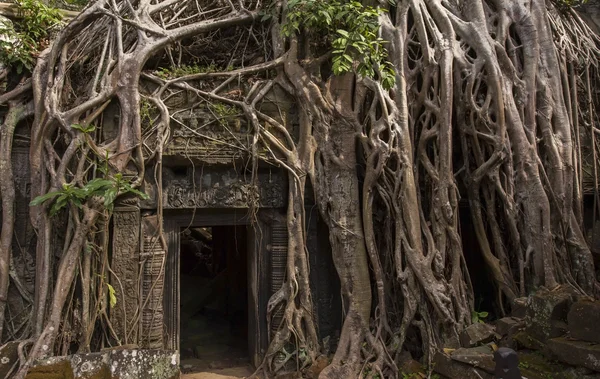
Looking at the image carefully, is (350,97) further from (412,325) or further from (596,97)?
(596,97)

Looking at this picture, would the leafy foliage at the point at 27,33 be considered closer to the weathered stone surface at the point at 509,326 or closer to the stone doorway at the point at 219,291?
the stone doorway at the point at 219,291

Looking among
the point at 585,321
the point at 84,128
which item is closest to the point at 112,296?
the point at 84,128

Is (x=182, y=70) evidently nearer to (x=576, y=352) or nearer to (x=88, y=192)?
(x=88, y=192)

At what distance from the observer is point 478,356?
3.28 meters

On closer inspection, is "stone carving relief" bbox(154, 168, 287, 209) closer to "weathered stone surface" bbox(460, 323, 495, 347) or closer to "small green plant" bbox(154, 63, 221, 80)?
"small green plant" bbox(154, 63, 221, 80)

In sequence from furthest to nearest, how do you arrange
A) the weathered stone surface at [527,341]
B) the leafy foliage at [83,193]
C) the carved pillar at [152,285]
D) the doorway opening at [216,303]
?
the doorway opening at [216,303], the carved pillar at [152,285], the leafy foliage at [83,193], the weathered stone surface at [527,341]

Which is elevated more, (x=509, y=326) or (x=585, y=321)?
(x=585, y=321)

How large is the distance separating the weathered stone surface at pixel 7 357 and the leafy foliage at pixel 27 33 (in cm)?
238

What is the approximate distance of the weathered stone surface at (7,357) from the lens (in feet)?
11.0

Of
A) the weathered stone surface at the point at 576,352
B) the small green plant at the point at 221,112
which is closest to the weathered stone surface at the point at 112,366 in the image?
the small green plant at the point at 221,112

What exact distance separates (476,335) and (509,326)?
10.2 inches

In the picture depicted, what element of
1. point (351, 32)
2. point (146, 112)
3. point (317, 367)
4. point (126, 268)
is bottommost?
point (317, 367)

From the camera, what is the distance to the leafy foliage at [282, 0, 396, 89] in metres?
3.96

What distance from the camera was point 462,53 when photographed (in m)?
4.29
